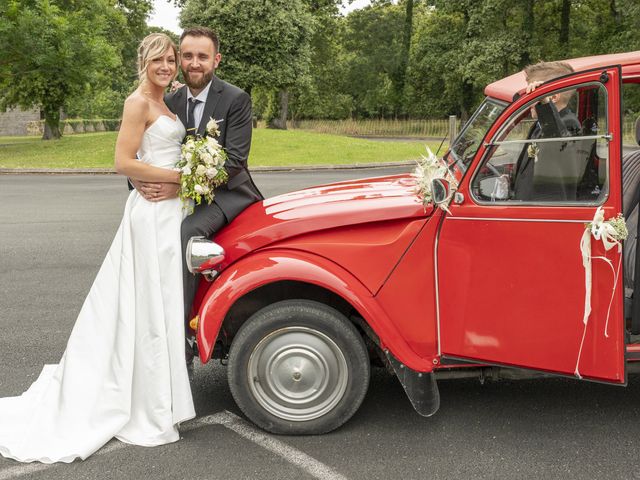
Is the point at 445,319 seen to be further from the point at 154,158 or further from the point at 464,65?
the point at 464,65

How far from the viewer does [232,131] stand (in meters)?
4.06

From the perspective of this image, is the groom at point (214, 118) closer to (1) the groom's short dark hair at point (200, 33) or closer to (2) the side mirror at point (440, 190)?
(1) the groom's short dark hair at point (200, 33)

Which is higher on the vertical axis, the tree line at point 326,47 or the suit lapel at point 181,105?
the tree line at point 326,47

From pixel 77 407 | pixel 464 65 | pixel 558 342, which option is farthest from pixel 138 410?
pixel 464 65

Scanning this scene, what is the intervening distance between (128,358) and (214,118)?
1.48m

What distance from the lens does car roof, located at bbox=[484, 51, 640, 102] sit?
3.35 metres

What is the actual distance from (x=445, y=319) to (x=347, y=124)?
155 feet

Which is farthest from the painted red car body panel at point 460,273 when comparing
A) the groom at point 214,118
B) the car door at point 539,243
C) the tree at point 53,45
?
the tree at point 53,45

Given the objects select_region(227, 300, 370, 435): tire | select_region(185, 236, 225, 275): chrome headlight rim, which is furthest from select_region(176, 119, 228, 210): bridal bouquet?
select_region(227, 300, 370, 435): tire

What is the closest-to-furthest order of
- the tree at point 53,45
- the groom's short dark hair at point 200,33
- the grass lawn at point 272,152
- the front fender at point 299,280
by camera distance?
1. the front fender at point 299,280
2. the groom's short dark hair at point 200,33
3. the grass lawn at point 272,152
4. the tree at point 53,45

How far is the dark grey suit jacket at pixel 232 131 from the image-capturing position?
4.04m

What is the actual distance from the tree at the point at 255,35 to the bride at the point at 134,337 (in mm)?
28397

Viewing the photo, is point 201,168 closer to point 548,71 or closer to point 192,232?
point 192,232

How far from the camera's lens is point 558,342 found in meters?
3.28
